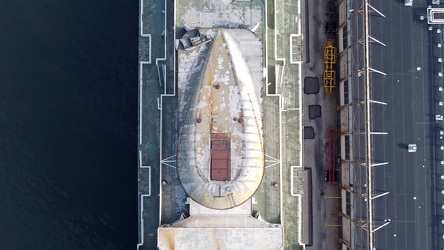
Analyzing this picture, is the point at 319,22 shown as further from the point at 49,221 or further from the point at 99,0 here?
the point at 49,221

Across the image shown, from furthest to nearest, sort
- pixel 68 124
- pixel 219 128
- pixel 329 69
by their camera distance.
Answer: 1. pixel 68 124
2. pixel 329 69
3. pixel 219 128

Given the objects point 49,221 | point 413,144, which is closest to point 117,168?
point 49,221

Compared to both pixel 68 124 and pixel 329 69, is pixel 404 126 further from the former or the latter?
pixel 68 124

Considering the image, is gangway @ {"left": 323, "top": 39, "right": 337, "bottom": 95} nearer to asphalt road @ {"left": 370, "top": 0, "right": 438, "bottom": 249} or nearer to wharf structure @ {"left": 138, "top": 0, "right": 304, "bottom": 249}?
asphalt road @ {"left": 370, "top": 0, "right": 438, "bottom": 249}

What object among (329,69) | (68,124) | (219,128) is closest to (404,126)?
(329,69)

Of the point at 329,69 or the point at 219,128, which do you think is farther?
the point at 329,69

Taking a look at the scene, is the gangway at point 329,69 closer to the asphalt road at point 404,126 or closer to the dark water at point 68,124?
the asphalt road at point 404,126

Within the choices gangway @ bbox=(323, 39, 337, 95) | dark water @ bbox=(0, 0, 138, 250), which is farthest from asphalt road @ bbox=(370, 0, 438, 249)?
dark water @ bbox=(0, 0, 138, 250)
